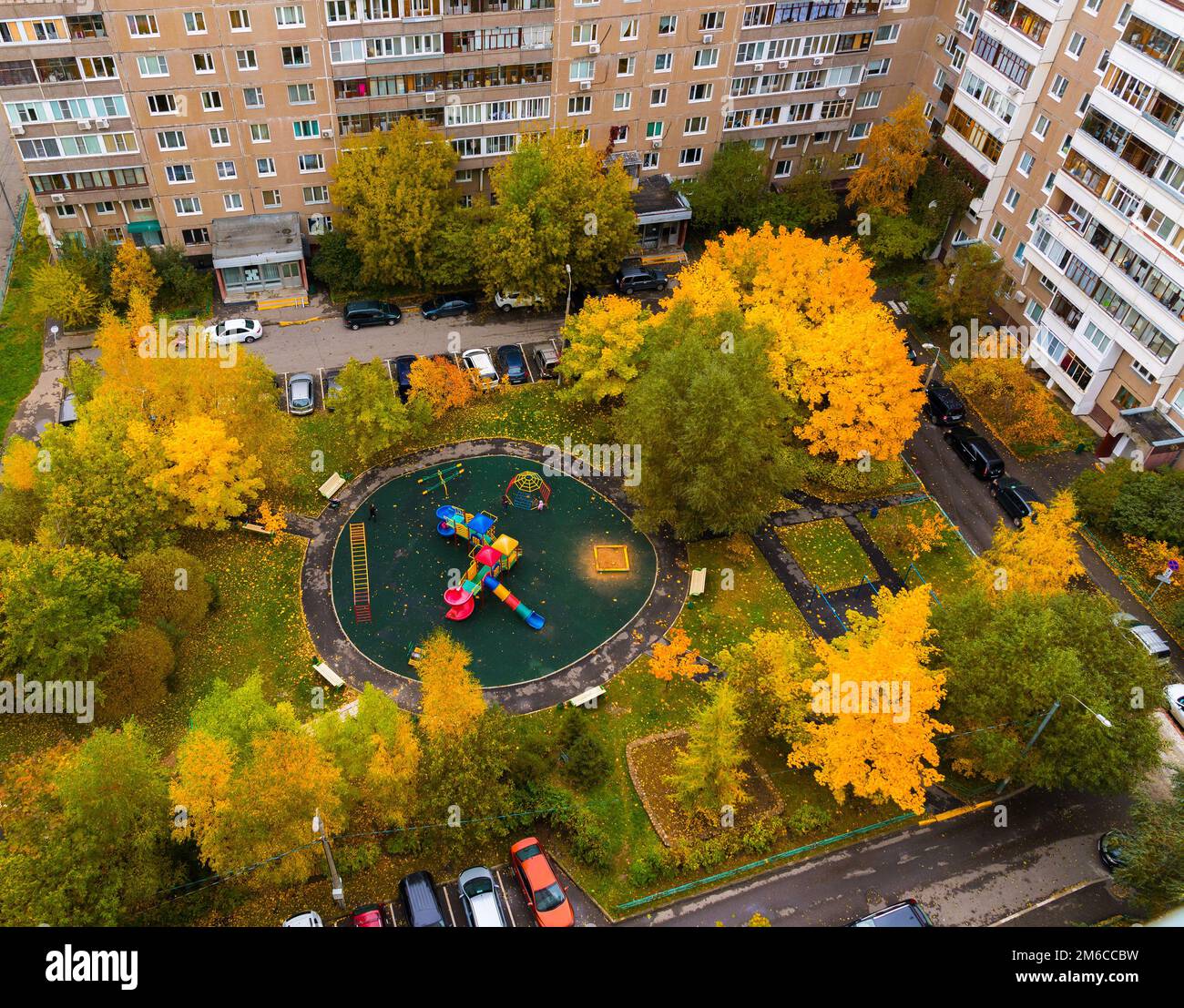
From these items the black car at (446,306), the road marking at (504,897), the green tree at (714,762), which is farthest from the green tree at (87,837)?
the black car at (446,306)

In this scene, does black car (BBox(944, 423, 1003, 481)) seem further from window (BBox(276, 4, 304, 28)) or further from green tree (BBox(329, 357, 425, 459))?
window (BBox(276, 4, 304, 28))

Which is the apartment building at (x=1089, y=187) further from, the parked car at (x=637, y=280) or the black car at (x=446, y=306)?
the black car at (x=446, y=306)

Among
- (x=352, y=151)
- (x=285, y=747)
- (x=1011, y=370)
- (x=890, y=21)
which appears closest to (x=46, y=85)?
(x=352, y=151)

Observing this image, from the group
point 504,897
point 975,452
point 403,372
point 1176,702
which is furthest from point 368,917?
point 975,452

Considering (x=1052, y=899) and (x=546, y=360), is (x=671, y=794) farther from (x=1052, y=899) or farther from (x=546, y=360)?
(x=546, y=360)

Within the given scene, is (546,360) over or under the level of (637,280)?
under

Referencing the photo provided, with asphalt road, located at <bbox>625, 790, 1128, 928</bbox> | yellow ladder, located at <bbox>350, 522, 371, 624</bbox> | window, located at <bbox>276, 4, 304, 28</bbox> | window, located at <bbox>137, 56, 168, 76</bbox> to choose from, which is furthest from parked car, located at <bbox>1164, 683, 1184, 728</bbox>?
window, located at <bbox>137, 56, 168, 76</bbox>
